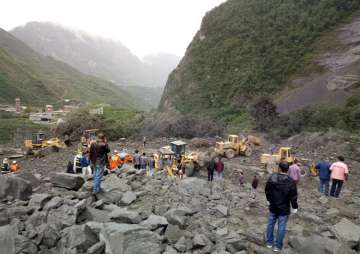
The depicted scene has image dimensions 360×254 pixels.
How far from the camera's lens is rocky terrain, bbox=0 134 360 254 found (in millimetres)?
6805

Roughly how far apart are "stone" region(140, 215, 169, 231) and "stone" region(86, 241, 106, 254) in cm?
95

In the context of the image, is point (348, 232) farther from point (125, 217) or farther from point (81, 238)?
point (81, 238)

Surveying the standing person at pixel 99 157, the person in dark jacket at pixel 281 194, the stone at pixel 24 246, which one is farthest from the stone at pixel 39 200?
the person in dark jacket at pixel 281 194

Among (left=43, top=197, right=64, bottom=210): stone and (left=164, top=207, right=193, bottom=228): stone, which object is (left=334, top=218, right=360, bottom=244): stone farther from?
(left=43, top=197, right=64, bottom=210): stone

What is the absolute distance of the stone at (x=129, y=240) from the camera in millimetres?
6340

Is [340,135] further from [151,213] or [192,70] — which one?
[192,70]

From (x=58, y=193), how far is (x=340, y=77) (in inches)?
1815

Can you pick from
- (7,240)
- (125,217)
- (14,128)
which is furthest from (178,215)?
(14,128)

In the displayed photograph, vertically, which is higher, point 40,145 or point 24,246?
point 24,246

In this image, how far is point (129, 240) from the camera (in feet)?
21.1

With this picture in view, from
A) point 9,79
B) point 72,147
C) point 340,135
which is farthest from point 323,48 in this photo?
point 9,79

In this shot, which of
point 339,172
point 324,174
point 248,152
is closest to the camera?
point 339,172

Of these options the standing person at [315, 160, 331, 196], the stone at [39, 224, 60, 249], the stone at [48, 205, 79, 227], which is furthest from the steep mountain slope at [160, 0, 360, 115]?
the stone at [39, 224, 60, 249]

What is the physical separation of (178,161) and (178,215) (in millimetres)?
12055
